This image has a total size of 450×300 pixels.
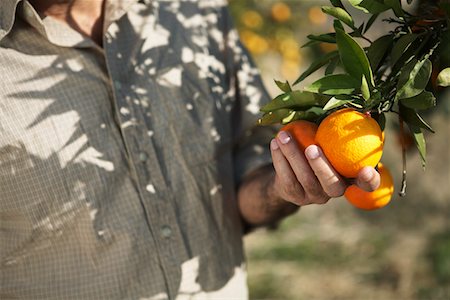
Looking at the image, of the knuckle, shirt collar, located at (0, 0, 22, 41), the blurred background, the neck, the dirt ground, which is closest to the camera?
the knuckle

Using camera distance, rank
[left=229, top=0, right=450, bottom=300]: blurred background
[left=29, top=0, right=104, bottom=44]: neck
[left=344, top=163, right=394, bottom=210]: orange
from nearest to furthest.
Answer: [left=344, top=163, right=394, bottom=210]: orange, [left=29, top=0, right=104, bottom=44]: neck, [left=229, top=0, right=450, bottom=300]: blurred background

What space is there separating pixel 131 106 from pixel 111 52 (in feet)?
0.41

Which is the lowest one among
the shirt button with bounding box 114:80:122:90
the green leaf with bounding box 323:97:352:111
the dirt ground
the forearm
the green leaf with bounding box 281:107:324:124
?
the dirt ground

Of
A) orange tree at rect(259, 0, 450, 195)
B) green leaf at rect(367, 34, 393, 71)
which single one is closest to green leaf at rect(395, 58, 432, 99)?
orange tree at rect(259, 0, 450, 195)

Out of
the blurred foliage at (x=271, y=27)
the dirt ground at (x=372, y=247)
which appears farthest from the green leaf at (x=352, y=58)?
the dirt ground at (x=372, y=247)

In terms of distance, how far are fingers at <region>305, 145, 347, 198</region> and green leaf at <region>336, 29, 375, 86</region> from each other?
0.42ft

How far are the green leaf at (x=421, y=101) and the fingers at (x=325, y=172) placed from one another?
0.14 meters

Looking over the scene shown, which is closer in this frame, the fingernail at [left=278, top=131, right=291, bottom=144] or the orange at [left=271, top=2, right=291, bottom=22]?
the fingernail at [left=278, top=131, right=291, bottom=144]

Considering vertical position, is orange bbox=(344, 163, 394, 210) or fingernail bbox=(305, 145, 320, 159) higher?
fingernail bbox=(305, 145, 320, 159)

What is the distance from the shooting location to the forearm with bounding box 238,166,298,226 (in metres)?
1.62

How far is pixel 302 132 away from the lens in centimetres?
111

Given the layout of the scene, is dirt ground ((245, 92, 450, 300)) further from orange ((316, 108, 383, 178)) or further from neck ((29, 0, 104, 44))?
orange ((316, 108, 383, 178))

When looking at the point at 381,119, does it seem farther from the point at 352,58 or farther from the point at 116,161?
the point at 116,161

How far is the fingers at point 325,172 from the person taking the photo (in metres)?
1.07
